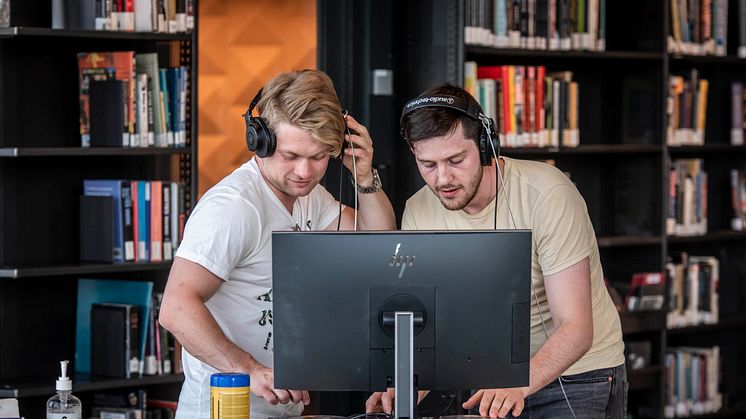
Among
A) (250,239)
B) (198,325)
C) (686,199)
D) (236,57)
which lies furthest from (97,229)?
(686,199)

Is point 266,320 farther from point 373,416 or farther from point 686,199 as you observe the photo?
point 686,199

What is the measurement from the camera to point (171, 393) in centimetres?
379

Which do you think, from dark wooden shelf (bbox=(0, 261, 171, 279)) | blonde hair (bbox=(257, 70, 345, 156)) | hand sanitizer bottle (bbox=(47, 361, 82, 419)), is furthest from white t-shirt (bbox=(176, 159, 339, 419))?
dark wooden shelf (bbox=(0, 261, 171, 279))

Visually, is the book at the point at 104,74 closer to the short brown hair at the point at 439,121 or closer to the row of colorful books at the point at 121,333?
the row of colorful books at the point at 121,333

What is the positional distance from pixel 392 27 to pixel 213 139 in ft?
2.58

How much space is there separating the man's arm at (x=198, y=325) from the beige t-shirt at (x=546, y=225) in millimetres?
617

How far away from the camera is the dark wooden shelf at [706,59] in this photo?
174 inches

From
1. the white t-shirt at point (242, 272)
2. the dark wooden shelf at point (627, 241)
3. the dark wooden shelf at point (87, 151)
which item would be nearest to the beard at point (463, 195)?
the white t-shirt at point (242, 272)

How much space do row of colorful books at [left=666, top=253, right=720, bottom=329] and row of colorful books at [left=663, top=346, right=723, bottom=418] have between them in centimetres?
15

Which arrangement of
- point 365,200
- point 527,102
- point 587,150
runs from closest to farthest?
point 365,200 < point 527,102 < point 587,150

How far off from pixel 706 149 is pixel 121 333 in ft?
8.34

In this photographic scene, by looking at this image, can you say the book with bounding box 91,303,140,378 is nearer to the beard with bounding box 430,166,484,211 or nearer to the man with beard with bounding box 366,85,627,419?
the man with beard with bounding box 366,85,627,419

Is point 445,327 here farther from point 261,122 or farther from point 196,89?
point 196,89

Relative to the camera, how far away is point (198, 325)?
2037 millimetres
